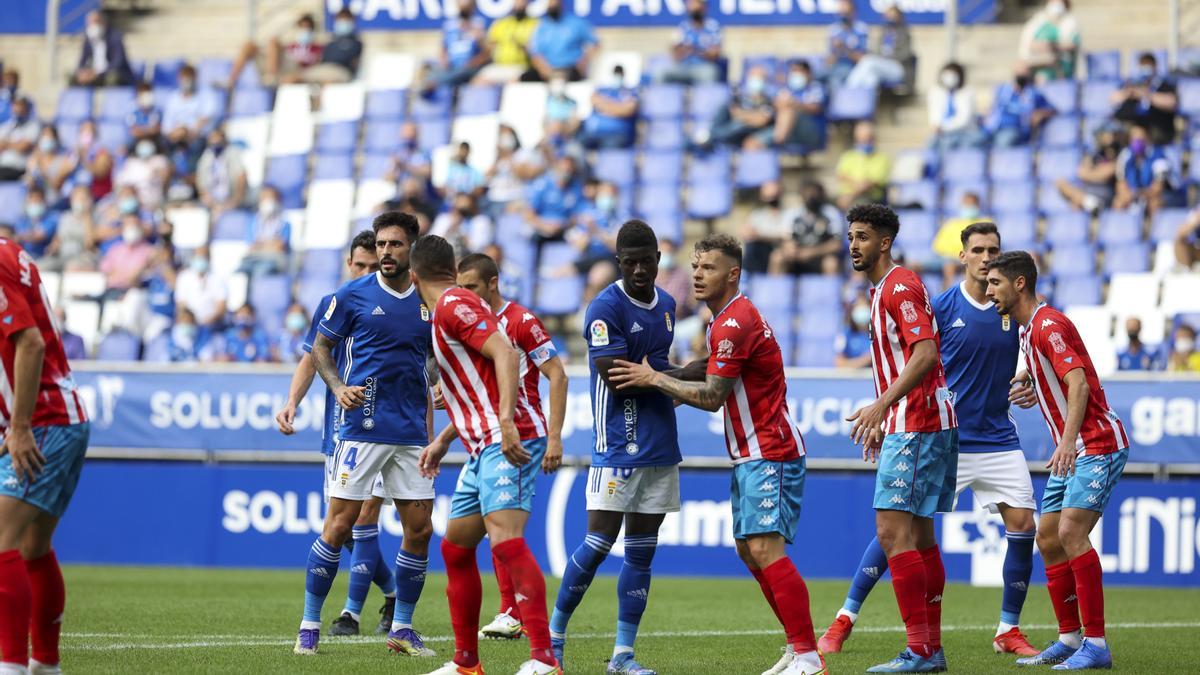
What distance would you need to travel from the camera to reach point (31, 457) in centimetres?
700

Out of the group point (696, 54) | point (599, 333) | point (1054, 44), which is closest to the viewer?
point (599, 333)

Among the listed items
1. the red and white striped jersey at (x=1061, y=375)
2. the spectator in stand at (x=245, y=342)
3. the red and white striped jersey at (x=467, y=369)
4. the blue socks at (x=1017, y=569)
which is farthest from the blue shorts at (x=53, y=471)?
the spectator in stand at (x=245, y=342)

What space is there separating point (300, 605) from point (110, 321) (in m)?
9.84

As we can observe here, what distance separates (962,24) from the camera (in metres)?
24.1

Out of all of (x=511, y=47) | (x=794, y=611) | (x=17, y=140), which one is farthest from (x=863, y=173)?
(x=794, y=611)

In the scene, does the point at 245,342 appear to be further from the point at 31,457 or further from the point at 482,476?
the point at 31,457

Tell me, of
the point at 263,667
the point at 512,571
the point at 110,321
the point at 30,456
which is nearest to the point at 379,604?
the point at 263,667

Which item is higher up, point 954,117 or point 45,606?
point 954,117

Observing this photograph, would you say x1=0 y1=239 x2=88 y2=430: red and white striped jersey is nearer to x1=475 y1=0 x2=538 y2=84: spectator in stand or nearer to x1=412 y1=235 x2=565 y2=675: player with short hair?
x1=412 y1=235 x2=565 y2=675: player with short hair

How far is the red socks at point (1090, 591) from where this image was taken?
9188 millimetres

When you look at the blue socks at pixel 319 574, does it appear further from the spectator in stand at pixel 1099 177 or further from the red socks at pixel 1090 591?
the spectator in stand at pixel 1099 177

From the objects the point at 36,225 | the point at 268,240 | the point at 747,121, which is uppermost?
the point at 747,121

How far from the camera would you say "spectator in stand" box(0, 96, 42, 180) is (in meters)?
24.8

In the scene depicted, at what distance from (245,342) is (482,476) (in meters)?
12.4
